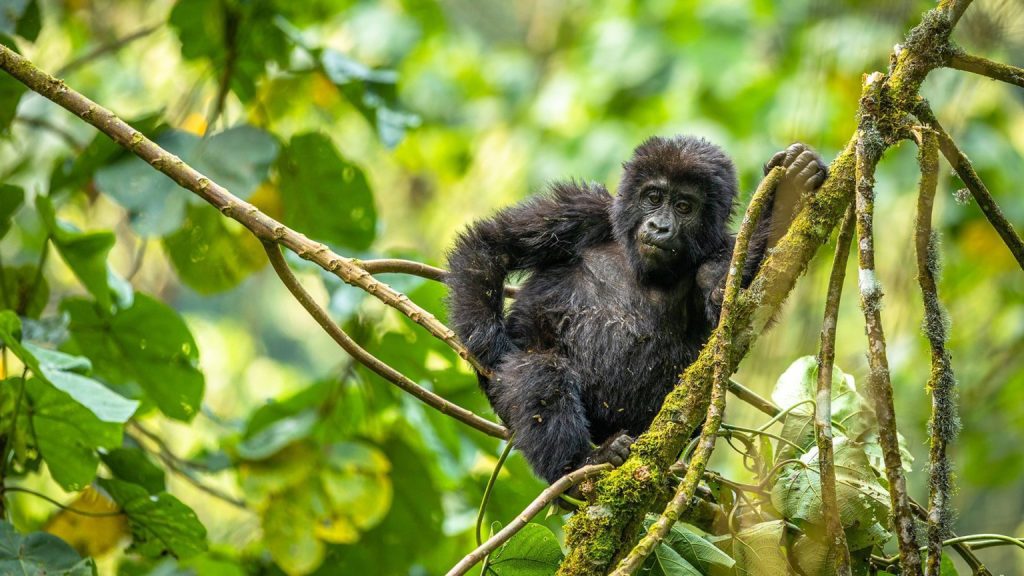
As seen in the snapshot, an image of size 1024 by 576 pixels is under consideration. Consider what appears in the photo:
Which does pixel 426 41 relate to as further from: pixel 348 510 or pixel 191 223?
pixel 348 510

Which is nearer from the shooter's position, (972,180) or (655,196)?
(972,180)

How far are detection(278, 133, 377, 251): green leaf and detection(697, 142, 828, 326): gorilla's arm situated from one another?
177cm

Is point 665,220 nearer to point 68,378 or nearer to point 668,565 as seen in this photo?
point 668,565

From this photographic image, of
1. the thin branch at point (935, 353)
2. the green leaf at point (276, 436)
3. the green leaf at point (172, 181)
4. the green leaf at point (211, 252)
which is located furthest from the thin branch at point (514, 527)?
the green leaf at point (211, 252)

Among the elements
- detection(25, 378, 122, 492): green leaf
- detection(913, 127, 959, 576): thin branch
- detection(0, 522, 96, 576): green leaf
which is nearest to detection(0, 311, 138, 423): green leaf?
detection(25, 378, 122, 492): green leaf

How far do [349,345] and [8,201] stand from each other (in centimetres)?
163

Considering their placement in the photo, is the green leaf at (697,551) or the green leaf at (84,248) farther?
the green leaf at (84,248)

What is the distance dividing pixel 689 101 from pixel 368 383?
4.29 metres

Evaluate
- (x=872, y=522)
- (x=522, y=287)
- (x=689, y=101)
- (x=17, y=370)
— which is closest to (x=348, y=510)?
(x=522, y=287)

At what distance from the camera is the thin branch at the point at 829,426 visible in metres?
2.21

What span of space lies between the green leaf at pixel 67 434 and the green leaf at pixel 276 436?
0.99 meters

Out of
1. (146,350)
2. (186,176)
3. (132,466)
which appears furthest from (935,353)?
(146,350)

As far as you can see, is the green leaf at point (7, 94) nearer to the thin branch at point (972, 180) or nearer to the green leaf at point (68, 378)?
the green leaf at point (68, 378)

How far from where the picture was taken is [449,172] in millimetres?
8656
